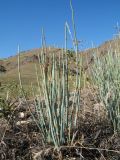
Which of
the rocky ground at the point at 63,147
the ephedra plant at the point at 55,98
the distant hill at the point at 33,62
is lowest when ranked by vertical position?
the rocky ground at the point at 63,147

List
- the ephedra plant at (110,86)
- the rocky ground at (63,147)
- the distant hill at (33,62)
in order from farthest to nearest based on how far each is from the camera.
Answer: the distant hill at (33,62) < the ephedra plant at (110,86) < the rocky ground at (63,147)

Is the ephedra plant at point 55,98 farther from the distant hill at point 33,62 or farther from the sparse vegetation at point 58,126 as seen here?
the distant hill at point 33,62

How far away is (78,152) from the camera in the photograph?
304 cm

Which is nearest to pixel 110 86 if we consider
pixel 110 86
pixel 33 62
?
pixel 110 86

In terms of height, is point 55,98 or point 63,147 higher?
point 55,98

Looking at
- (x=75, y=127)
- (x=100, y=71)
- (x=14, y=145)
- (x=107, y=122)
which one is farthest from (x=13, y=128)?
(x=100, y=71)

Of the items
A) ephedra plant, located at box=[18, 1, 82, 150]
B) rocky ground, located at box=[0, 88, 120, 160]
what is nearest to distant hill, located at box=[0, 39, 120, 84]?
ephedra plant, located at box=[18, 1, 82, 150]

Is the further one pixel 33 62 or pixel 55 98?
pixel 33 62

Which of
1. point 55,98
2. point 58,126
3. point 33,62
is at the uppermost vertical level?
point 33,62

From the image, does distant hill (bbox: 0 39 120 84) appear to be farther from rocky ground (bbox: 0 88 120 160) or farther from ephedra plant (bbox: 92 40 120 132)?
rocky ground (bbox: 0 88 120 160)

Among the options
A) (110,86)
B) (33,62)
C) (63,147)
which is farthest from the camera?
(33,62)

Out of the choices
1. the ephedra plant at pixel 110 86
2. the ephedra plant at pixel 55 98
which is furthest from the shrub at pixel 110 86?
the ephedra plant at pixel 55 98

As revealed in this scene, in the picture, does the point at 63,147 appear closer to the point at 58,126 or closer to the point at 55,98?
the point at 58,126

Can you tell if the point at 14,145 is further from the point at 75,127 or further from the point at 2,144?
the point at 75,127
